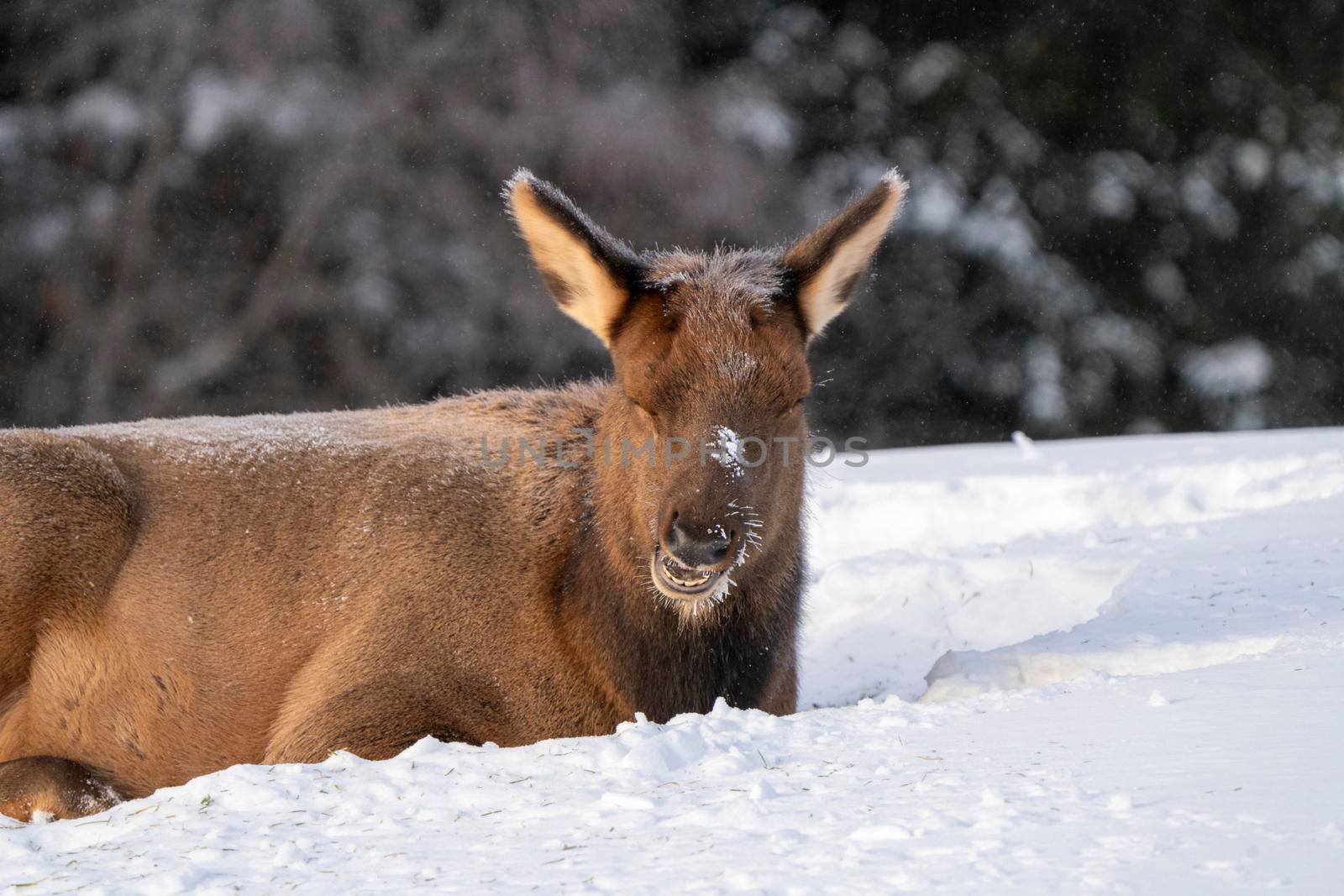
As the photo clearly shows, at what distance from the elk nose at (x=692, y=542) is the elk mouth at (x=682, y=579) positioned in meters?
0.06

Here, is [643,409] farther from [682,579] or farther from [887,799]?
[887,799]

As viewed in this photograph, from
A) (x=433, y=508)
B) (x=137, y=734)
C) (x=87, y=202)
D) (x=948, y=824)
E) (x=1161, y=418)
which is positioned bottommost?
(x=137, y=734)

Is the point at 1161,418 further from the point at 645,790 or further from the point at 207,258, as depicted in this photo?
the point at 645,790

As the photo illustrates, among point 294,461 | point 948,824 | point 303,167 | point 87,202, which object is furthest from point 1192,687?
point 87,202

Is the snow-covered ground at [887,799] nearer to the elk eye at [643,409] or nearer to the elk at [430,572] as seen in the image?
the elk at [430,572]

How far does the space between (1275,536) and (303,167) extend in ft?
47.4

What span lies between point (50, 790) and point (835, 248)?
12.3 feet

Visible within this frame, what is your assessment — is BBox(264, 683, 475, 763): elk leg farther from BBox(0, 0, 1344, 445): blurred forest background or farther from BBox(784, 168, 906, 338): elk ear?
BBox(0, 0, 1344, 445): blurred forest background

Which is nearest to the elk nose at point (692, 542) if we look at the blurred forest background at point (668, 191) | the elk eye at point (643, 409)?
the elk eye at point (643, 409)

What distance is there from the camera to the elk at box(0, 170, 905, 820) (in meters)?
5.25

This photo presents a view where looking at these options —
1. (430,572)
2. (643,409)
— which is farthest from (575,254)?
(430,572)

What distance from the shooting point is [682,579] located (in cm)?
487

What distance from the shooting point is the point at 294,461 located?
6035 millimetres

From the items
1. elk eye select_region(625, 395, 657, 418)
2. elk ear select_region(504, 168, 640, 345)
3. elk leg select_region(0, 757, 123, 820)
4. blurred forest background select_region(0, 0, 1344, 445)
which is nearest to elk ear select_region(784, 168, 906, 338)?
elk ear select_region(504, 168, 640, 345)
